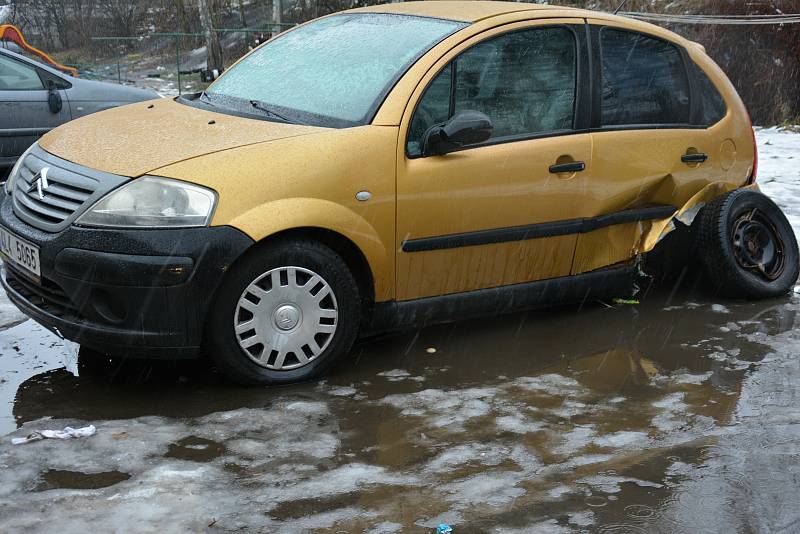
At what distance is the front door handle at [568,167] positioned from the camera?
5.44 metres

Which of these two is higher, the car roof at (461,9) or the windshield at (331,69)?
the car roof at (461,9)

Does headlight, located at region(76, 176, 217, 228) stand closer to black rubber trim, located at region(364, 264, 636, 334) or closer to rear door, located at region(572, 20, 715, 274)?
black rubber trim, located at region(364, 264, 636, 334)

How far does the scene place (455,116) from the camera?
16.5 feet

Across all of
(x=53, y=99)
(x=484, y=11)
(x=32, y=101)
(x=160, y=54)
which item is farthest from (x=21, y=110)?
(x=160, y=54)

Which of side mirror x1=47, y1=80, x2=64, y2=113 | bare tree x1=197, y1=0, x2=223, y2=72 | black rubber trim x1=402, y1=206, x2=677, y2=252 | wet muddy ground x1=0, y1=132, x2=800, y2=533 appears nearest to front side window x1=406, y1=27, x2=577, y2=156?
black rubber trim x1=402, y1=206, x2=677, y2=252

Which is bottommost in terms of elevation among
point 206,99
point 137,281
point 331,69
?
point 137,281

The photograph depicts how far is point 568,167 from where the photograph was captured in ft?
18.0

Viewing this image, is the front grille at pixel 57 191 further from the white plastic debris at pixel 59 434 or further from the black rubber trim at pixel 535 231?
the black rubber trim at pixel 535 231

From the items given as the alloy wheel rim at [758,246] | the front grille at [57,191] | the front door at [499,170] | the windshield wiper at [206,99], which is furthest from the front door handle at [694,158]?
the front grille at [57,191]

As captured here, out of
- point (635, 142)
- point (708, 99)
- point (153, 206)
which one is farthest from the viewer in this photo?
point (708, 99)

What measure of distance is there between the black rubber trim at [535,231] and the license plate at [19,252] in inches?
63.6

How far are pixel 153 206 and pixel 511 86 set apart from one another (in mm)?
1934

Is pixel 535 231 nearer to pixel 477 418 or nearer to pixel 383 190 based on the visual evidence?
pixel 383 190

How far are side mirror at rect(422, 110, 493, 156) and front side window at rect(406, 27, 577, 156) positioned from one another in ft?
0.20
